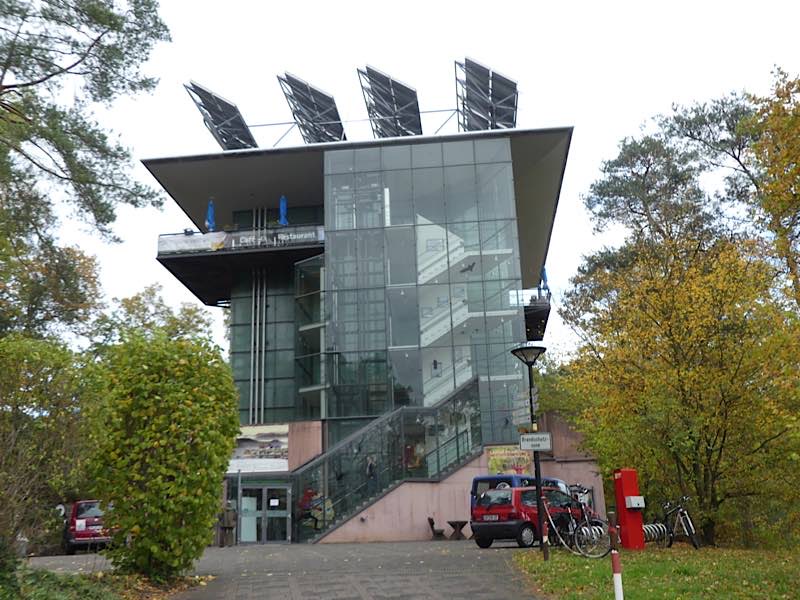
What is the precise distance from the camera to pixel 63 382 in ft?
30.7

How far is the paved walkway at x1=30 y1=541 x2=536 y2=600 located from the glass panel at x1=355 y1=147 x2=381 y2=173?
2096 cm

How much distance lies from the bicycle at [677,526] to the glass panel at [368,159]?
68.8 ft

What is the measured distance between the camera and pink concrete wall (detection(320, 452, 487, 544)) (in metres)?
23.3

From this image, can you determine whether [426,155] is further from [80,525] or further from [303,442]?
[80,525]

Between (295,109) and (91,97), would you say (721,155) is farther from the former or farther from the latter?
(91,97)

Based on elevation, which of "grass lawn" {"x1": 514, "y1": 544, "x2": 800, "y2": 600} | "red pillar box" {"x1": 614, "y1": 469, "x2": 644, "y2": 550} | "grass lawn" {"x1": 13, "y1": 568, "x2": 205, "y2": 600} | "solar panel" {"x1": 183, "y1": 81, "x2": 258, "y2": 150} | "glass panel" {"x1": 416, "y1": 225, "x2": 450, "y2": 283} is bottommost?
"grass lawn" {"x1": 514, "y1": 544, "x2": 800, "y2": 600}

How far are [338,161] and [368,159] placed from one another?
1.39 meters

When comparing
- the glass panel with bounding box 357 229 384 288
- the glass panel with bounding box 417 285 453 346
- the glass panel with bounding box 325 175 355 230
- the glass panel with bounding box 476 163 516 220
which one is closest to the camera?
the glass panel with bounding box 417 285 453 346

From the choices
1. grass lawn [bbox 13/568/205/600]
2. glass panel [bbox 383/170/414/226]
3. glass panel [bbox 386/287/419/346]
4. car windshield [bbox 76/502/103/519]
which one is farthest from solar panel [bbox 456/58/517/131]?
grass lawn [bbox 13/568/205/600]

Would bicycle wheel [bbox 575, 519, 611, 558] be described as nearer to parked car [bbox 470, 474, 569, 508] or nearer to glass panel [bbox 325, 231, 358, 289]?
parked car [bbox 470, 474, 569, 508]

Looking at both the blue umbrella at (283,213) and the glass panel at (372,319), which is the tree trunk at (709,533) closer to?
the glass panel at (372,319)

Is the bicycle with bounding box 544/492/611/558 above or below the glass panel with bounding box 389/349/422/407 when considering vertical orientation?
below

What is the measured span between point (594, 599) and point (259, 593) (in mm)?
4505

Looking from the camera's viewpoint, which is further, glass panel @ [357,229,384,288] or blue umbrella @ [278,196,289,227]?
blue umbrella @ [278,196,289,227]
